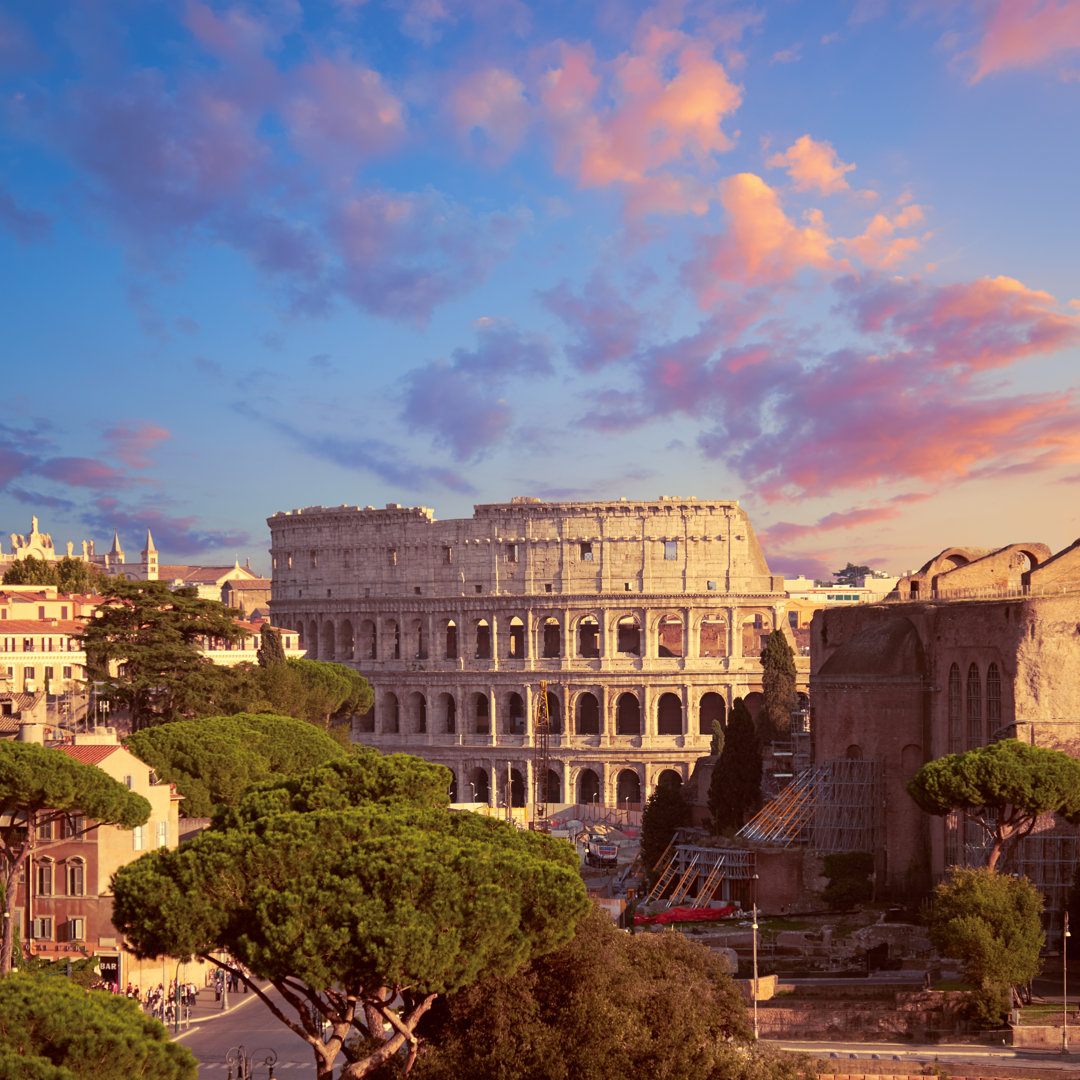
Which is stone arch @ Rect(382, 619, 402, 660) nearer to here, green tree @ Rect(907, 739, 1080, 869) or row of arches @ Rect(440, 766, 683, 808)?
row of arches @ Rect(440, 766, 683, 808)

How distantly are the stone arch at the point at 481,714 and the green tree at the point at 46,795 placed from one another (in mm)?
60938

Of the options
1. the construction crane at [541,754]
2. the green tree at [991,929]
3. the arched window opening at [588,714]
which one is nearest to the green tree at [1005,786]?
the green tree at [991,929]

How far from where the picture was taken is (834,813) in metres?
53.3

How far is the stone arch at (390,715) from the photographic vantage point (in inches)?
3866

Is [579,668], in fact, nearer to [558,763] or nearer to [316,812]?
[558,763]

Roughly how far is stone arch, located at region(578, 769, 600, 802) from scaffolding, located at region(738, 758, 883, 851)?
37.1 m

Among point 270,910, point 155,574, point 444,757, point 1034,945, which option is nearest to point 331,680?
point 444,757

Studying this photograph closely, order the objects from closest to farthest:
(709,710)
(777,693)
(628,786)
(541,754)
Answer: (777,693)
(541,754)
(628,786)
(709,710)

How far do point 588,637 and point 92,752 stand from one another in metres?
60.2

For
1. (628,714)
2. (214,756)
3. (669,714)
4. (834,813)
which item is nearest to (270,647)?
(628,714)

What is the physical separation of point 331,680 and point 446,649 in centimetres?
1749

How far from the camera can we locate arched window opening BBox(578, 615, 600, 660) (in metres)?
98.4

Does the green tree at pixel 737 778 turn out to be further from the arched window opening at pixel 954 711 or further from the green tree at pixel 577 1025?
the green tree at pixel 577 1025

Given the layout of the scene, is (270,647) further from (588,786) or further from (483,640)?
(483,640)
